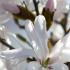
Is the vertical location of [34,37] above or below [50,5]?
below

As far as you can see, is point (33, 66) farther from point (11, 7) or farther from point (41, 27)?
point (11, 7)

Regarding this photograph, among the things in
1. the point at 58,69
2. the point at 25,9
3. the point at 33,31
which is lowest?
the point at 58,69

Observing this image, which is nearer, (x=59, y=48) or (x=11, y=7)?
(x=59, y=48)

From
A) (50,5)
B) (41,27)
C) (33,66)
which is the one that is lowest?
(33,66)

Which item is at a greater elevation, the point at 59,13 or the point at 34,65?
the point at 59,13

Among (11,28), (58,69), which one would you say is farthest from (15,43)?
(58,69)

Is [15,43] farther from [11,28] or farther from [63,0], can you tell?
[63,0]


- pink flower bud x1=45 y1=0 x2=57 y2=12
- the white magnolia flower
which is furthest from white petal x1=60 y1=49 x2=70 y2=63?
pink flower bud x1=45 y1=0 x2=57 y2=12

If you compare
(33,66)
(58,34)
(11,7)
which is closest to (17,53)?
(33,66)
